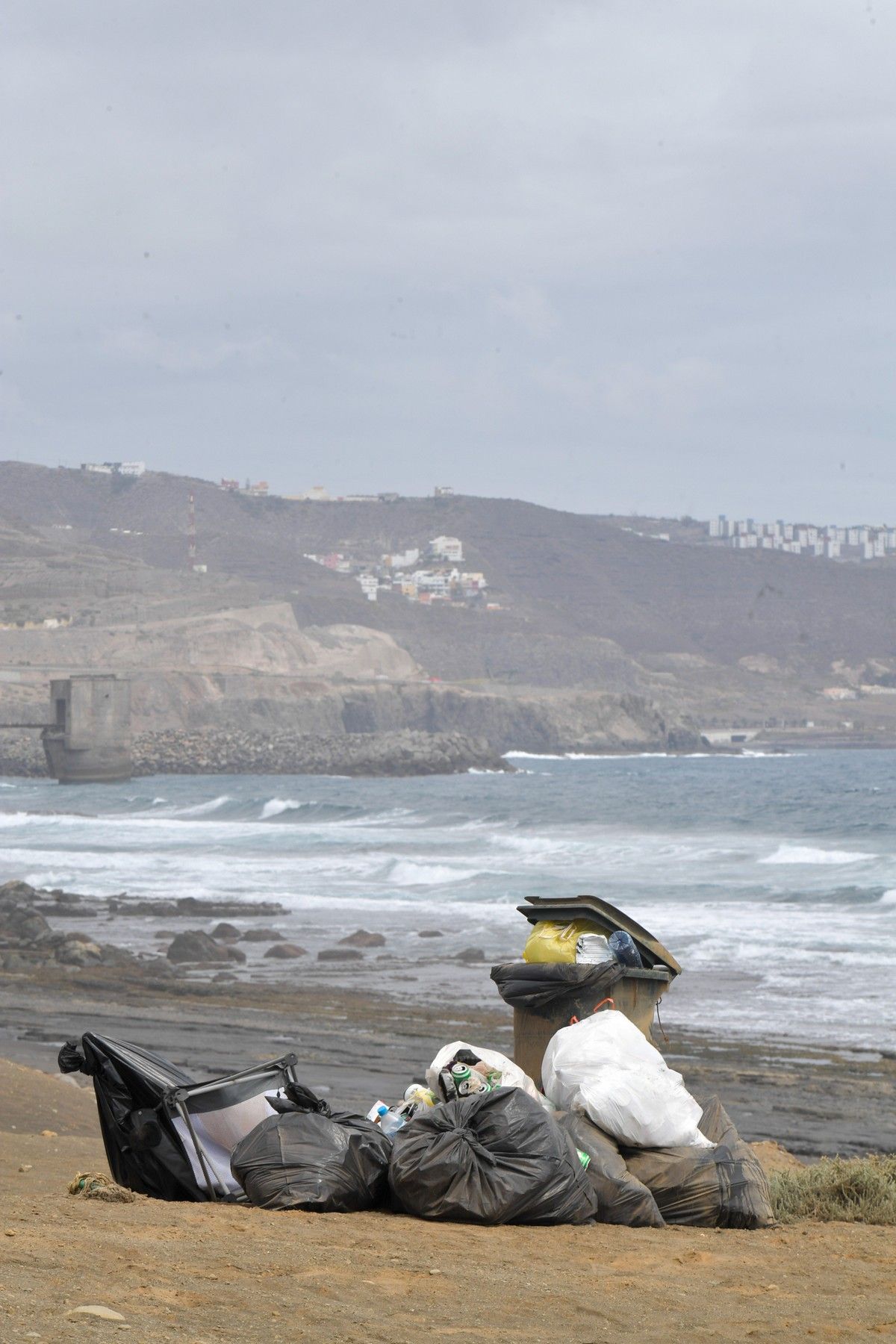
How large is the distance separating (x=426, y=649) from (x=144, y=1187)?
169755 millimetres

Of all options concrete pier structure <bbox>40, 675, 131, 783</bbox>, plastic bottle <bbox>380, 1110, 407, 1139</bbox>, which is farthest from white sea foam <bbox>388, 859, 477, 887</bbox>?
concrete pier structure <bbox>40, 675, 131, 783</bbox>

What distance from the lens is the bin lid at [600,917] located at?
18.4 feet

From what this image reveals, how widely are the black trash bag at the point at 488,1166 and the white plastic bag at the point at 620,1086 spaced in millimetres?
403

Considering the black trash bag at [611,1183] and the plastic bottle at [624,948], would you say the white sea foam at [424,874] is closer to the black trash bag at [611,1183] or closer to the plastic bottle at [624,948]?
the plastic bottle at [624,948]

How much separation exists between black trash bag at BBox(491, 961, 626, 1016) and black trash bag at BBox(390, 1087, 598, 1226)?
98 centimetres

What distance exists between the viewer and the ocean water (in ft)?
52.1

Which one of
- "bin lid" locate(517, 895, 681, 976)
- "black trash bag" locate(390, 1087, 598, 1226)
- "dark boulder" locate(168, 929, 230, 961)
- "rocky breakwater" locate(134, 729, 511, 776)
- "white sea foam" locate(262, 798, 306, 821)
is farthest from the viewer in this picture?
"rocky breakwater" locate(134, 729, 511, 776)

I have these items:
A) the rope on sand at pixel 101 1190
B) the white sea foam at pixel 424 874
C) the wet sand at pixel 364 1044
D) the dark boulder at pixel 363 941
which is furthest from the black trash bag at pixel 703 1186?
the white sea foam at pixel 424 874

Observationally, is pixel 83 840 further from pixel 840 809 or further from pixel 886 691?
pixel 886 691

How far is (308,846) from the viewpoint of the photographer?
3503 cm

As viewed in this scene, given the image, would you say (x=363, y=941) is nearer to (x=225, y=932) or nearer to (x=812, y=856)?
(x=225, y=932)

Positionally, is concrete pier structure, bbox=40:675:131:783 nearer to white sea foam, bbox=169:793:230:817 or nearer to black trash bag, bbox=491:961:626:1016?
white sea foam, bbox=169:793:230:817

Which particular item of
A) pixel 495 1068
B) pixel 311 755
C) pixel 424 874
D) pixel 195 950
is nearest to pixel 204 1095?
pixel 495 1068

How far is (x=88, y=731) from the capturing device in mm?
73812
